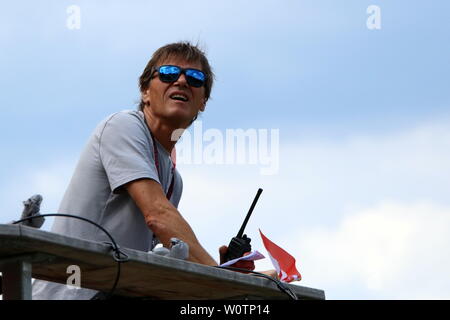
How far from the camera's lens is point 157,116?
622 centimetres

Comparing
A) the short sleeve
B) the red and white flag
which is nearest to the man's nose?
the short sleeve

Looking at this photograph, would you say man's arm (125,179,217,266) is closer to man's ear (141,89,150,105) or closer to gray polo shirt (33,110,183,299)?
gray polo shirt (33,110,183,299)

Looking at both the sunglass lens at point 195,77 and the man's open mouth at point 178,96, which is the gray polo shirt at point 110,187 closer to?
the man's open mouth at point 178,96

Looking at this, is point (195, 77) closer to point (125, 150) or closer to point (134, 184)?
point (125, 150)

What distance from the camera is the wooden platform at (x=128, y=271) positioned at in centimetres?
377

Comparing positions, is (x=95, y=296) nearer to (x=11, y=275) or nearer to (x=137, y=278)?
(x=137, y=278)

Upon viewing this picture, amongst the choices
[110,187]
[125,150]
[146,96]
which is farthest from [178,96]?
[110,187]

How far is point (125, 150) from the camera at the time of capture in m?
5.60

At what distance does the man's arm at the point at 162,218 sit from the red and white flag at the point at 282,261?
40 centimetres

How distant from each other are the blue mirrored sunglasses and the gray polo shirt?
74 cm

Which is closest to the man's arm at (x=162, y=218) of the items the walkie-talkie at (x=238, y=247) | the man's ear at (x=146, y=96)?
the walkie-talkie at (x=238, y=247)

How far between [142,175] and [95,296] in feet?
2.79

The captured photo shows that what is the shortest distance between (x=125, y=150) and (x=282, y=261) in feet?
3.63
